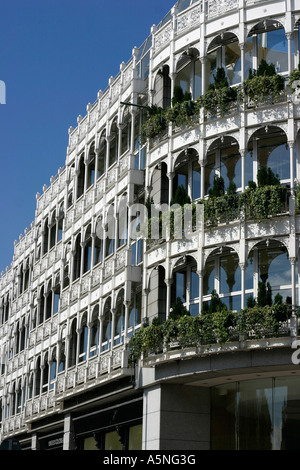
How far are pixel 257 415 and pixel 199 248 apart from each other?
5631mm

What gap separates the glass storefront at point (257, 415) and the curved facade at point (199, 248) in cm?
5

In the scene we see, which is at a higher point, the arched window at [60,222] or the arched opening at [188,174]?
the arched window at [60,222]

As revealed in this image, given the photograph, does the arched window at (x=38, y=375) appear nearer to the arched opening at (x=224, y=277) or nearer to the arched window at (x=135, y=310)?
the arched window at (x=135, y=310)

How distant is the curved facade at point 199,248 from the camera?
3002 centimetres

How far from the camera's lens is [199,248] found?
3184cm

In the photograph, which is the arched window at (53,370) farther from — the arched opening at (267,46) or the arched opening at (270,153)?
the arched opening at (267,46)

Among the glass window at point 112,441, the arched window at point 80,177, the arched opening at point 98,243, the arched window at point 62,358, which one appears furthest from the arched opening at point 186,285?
the arched window at point 80,177

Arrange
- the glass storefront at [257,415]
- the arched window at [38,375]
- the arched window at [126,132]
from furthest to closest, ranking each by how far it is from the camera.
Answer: the arched window at [38,375] < the arched window at [126,132] < the glass storefront at [257,415]

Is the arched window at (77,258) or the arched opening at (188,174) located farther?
the arched window at (77,258)

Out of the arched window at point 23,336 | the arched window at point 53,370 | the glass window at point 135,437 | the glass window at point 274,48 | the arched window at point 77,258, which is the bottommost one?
the glass window at point 135,437

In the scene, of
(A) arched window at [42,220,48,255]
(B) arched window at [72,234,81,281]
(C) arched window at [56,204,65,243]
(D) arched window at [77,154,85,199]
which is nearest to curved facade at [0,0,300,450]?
(B) arched window at [72,234,81,281]

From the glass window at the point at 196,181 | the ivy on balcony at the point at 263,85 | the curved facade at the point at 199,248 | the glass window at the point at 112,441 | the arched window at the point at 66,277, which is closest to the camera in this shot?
the curved facade at the point at 199,248

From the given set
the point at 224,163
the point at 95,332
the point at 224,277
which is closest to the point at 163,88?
the point at 224,163

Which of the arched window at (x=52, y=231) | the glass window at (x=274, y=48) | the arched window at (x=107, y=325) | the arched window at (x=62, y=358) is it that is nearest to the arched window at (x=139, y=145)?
→ the arched window at (x=107, y=325)
